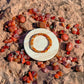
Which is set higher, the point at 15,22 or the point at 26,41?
the point at 15,22

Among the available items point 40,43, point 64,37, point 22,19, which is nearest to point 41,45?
point 40,43

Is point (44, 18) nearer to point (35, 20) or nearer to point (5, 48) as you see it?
point (35, 20)

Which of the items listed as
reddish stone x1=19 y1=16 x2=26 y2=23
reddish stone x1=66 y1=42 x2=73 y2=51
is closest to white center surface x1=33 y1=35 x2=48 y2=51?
reddish stone x1=66 y1=42 x2=73 y2=51

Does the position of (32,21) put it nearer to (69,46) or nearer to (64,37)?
(64,37)

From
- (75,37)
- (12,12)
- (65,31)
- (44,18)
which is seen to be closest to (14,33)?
(12,12)

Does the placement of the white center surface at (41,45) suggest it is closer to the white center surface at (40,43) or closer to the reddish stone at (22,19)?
the white center surface at (40,43)

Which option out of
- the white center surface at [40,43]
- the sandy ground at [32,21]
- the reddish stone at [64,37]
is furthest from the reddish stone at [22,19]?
the reddish stone at [64,37]

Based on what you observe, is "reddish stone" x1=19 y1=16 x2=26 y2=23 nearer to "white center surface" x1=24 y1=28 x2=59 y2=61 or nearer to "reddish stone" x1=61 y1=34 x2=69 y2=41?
"white center surface" x1=24 y1=28 x2=59 y2=61
